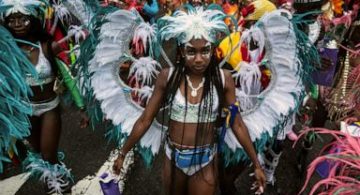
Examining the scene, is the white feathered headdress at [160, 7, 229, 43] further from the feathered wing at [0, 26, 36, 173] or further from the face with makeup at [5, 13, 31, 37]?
the face with makeup at [5, 13, 31, 37]

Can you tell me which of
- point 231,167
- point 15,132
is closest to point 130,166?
point 231,167

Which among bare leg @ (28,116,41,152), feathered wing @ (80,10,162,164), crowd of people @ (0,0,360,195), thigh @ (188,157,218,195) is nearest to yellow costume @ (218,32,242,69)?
crowd of people @ (0,0,360,195)

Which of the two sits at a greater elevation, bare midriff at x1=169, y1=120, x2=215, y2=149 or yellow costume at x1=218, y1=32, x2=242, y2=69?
yellow costume at x1=218, y1=32, x2=242, y2=69

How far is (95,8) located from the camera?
12.1 ft

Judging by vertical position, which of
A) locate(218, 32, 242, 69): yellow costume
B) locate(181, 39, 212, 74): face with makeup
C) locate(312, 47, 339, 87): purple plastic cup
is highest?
locate(181, 39, 212, 74): face with makeup

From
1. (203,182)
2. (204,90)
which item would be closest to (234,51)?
(204,90)

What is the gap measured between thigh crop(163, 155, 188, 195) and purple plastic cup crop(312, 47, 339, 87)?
1.73 metres

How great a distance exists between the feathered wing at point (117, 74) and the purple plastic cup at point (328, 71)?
1640 mm

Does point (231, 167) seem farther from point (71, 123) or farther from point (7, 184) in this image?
point (71, 123)

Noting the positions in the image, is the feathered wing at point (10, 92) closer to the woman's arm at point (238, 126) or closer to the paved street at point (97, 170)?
the woman's arm at point (238, 126)

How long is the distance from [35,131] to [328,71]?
2.62 meters

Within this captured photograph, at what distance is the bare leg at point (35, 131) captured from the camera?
3.71 m

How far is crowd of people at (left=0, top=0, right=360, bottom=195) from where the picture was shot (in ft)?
9.16

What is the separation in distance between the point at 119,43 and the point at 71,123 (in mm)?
2656
